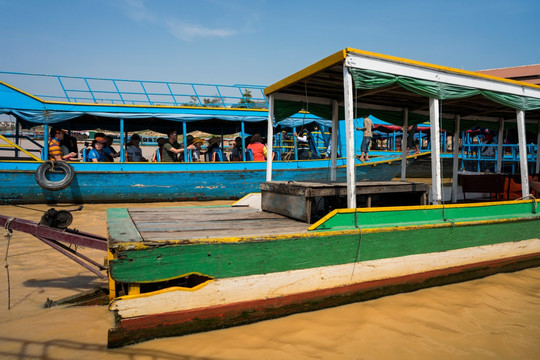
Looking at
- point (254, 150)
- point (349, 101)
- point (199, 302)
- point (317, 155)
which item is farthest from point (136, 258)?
point (317, 155)

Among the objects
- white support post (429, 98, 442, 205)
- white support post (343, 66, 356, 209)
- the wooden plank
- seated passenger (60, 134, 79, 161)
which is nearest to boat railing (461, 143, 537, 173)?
white support post (429, 98, 442, 205)

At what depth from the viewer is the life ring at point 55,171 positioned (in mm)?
8969

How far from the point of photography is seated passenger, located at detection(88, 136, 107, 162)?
9.99m

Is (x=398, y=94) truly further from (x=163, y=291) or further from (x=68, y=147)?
(x=68, y=147)

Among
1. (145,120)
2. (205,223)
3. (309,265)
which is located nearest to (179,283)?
(205,223)

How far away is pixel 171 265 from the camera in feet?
8.63

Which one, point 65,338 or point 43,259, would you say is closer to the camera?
point 65,338

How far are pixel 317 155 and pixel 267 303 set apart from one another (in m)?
10.1

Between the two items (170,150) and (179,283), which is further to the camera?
(170,150)

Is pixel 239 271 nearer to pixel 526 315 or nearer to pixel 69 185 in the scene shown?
pixel 526 315

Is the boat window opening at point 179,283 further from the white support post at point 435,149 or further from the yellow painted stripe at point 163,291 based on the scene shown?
the white support post at point 435,149

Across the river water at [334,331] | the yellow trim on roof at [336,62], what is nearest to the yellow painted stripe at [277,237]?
the river water at [334,331]

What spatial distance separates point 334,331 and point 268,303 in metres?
0.60

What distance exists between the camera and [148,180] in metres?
9.98
